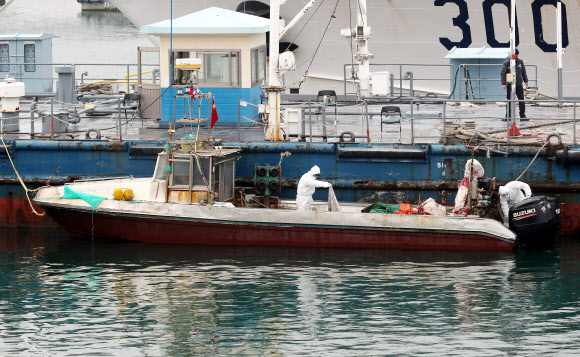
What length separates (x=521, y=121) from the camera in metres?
22.4

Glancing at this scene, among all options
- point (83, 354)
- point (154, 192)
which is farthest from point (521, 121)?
point (83, 354)

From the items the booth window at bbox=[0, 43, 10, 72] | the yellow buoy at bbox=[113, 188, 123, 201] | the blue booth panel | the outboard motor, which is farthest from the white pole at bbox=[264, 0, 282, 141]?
the booth window at bbox=[0, 43, 10, 72]

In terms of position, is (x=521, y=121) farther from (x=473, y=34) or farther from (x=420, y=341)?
(x=420, y=341)

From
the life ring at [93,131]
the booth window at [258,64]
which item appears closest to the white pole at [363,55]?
the booth window at [258,64]

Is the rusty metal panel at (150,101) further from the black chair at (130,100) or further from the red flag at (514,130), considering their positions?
the red flag at (514,130)

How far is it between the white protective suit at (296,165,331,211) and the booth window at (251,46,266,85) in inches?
156

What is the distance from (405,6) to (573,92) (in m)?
5.61

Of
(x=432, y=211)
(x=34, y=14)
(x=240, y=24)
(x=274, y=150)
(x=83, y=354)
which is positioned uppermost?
(x=34, y=14)

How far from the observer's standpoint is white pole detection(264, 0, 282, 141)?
19.4 metres

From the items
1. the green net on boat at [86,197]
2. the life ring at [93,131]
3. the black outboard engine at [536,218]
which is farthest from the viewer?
the life ring at [93,131]

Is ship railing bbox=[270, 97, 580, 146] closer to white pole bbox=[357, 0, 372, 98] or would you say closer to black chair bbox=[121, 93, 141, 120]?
white pole bbox=[357, 0, 372, 98]

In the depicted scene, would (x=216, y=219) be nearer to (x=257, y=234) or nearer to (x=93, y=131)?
(x=257, y=234)

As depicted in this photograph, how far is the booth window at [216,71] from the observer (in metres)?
21.2

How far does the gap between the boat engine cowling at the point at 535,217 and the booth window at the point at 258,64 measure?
6722mm
